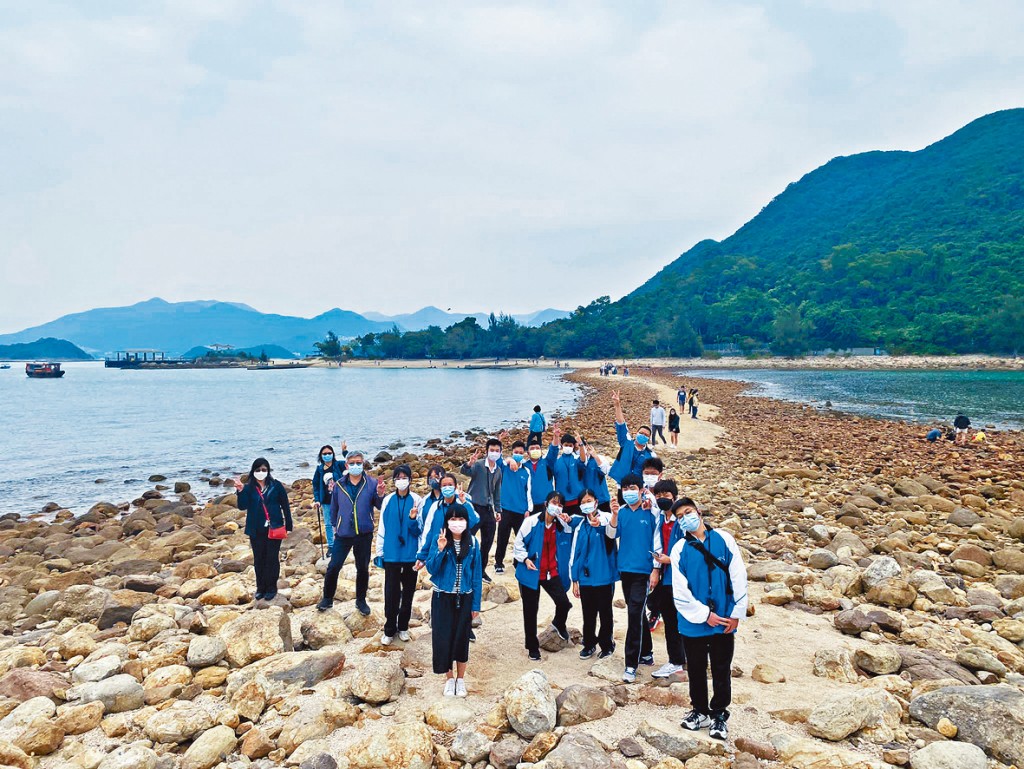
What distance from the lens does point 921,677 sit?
6.29m

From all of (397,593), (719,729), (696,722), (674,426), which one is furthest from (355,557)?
(674,426)

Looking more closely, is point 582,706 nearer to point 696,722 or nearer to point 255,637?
point 696,722

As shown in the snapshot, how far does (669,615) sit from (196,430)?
42.3m

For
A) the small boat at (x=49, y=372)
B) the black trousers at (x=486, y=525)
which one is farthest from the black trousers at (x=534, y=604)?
the small boat at (x=49, y=372)

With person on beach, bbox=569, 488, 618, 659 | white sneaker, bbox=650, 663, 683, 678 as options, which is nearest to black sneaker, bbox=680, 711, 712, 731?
white sneaker, bbox=650, 663, 683, 678

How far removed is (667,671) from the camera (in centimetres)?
638

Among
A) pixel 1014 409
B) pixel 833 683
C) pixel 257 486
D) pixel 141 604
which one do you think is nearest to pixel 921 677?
pixel 833 683

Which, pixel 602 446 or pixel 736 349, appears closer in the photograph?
pixel 602 446

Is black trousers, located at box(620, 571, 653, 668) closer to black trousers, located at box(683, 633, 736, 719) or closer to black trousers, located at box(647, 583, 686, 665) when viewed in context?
black trousers, located at box(647, 583, 686, 665)

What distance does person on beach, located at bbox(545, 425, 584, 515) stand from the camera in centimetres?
939

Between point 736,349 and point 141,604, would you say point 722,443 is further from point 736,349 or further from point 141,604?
point 736,349

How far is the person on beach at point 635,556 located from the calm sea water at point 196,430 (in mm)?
20193

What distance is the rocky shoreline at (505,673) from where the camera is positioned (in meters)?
5.24

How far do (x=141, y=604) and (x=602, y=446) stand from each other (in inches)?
719
